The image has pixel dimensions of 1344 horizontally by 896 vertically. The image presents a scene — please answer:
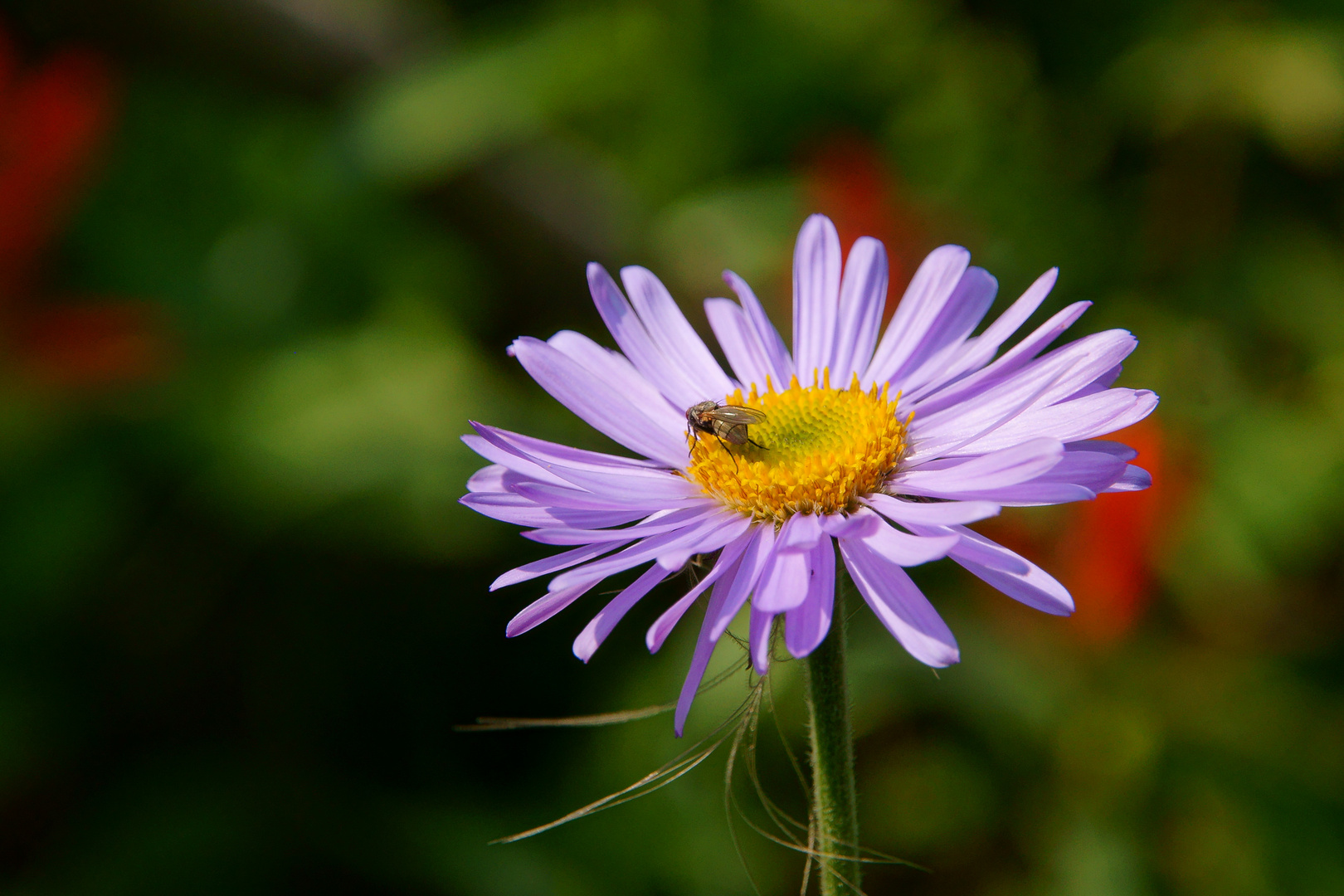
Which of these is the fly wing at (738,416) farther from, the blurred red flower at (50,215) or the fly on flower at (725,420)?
the blurred red flower at (50,215)

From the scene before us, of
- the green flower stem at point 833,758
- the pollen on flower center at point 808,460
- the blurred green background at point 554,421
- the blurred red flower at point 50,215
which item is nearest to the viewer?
the green flower stem at point 833,758

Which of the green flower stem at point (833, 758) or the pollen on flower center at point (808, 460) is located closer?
the green flower stem at point (833, 758)

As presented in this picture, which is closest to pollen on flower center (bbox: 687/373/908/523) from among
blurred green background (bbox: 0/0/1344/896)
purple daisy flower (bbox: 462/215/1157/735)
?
purple daisy flower (bbox: 462/215/1157/735)

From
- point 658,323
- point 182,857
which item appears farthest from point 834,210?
point 182,857

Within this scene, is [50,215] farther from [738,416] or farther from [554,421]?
[738,416]

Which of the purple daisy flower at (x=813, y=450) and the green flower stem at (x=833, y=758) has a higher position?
the purple daisy flower at (x=813, y=450)

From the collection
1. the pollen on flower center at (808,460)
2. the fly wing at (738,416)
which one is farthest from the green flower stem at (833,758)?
the fly wing at (738,416)

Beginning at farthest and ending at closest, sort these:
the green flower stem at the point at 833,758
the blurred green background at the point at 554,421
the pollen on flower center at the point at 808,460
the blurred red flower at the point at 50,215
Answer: the blurred red flower at the point at 50,215, the blurred green background at the point at 554,421, the pollen on flower center at the point at 808,460, the green flower stem at the point at 833,758

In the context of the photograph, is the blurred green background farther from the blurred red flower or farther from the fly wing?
the fly wing
